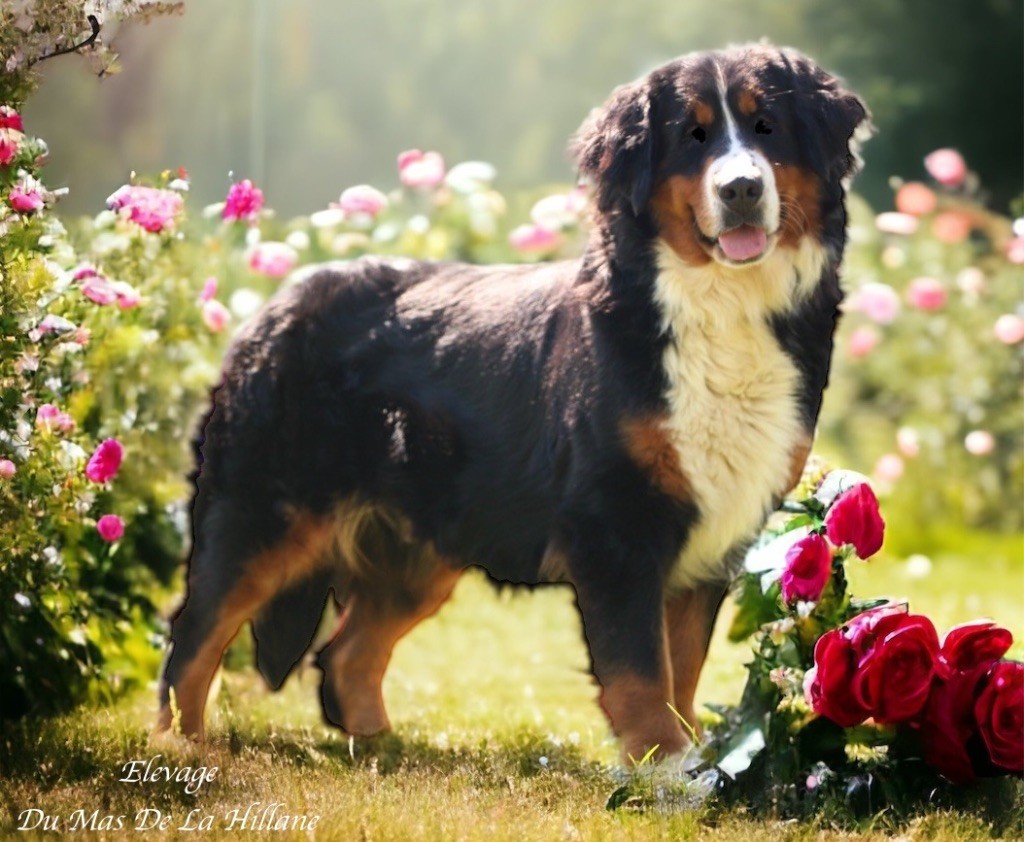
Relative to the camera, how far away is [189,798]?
3365 mm

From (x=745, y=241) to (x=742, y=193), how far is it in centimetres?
16

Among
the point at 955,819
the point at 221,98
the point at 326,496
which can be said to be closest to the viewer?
the point at 955,819

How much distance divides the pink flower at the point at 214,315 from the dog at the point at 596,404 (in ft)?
2.18

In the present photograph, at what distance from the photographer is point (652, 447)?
3.61 m

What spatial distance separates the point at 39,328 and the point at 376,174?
398 cm

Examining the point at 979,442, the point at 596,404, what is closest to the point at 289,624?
the point at 596,404

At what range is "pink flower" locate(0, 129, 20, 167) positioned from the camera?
355cm

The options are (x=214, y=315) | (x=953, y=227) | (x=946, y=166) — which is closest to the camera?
(x=214, y=315)

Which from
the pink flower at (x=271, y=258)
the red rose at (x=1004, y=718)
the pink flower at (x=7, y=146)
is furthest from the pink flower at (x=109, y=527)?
the red rose at (x=1004, y=718)

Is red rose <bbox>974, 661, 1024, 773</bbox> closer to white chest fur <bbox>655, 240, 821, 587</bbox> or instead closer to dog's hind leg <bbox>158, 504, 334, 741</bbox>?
white chest fur <bbox>655, 240, 821, 587</bbox>

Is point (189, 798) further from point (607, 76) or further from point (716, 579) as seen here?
point (607, 76)

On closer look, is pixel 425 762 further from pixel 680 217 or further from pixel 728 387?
pixel 680 217

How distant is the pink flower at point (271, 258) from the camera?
5.45 m

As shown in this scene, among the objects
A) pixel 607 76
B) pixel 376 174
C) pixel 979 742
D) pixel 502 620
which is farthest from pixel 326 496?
pixel 607 76
